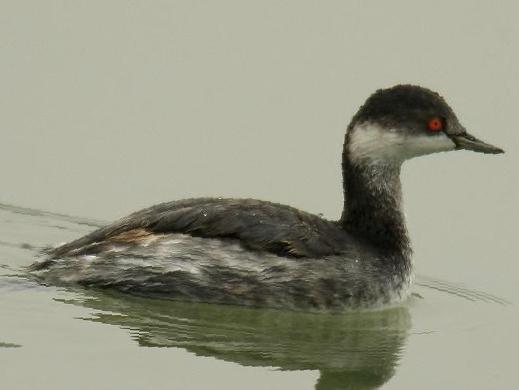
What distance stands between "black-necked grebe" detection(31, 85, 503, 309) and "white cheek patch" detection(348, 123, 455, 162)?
0.06 feet

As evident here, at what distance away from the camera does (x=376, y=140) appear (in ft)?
39.3

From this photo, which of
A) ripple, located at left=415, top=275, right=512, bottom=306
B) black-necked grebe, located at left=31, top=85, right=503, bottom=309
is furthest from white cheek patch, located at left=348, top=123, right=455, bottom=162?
ripple, located at left=415, top=275, right=512, bottom=306

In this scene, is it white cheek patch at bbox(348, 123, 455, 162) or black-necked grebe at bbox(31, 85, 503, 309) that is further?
white cheek patch at bbox(348, 123, 455, 162)

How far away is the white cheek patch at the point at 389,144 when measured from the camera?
1195 centimetres

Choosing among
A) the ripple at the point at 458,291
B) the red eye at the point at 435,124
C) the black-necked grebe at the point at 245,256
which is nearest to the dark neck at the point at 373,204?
the black-necked grebe at the point at 245,256

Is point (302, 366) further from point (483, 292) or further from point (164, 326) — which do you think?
point (483, 292)

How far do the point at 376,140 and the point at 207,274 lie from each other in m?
1.98

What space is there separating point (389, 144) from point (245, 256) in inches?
68.5

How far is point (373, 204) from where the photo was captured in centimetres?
1216

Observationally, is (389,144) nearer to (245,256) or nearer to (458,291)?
(458,291)

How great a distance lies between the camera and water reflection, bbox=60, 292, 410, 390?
9.70m

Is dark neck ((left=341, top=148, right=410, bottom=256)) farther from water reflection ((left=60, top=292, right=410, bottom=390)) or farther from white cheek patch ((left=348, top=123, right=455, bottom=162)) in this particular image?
water reflection ((left=60, top=292, right=410, bottom=390))

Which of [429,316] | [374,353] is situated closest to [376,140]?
[429,316]

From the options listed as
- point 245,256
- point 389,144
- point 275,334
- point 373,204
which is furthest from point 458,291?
point 275,334
